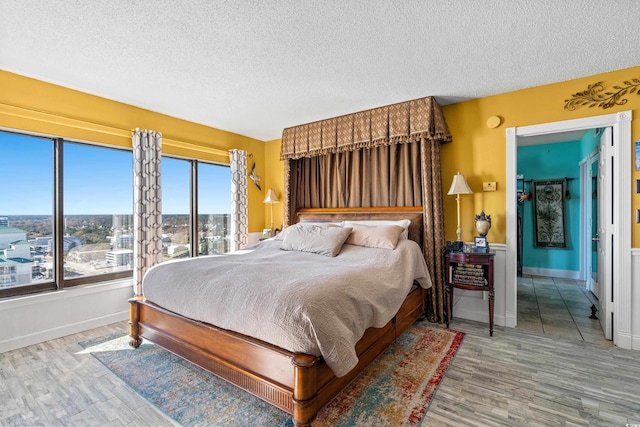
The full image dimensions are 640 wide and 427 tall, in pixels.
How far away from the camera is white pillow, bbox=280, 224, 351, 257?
10.4ft

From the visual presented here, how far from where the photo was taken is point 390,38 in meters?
2.29

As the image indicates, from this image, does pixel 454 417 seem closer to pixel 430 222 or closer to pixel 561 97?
pixel 430 222

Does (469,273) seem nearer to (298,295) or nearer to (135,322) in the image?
(298,295)

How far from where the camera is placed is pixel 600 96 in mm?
2850

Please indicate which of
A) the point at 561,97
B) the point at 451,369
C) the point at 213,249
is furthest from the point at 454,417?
the point at 213,249

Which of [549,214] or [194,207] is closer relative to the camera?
[194,207]

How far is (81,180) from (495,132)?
4.68m

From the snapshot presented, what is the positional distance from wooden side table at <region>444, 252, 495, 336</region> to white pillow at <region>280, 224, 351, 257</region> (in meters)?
1.17

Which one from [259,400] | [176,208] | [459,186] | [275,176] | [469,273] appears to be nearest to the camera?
[259,400]

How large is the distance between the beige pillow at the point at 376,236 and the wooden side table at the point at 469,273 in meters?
0.64

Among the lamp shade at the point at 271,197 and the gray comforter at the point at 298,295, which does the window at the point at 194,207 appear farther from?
the gray comforter at the point at 298,295

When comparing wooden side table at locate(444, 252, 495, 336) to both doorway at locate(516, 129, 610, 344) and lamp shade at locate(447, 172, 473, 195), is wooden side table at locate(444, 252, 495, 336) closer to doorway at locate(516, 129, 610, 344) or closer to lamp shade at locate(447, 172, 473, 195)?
lamp shade at locate(447, 172, 473, 195)

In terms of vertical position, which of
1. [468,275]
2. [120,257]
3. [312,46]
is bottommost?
[468,275]

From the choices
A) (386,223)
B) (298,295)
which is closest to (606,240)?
(386,223)
